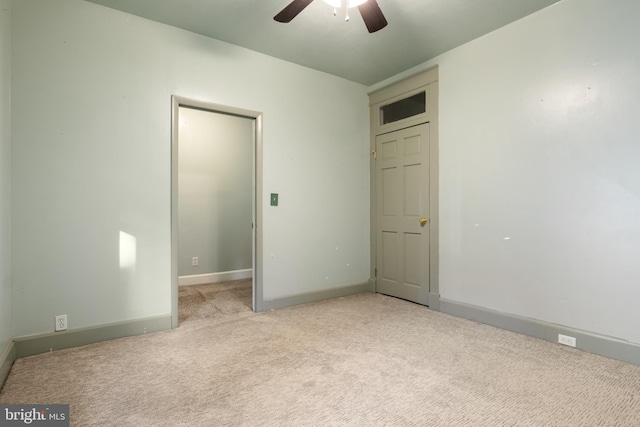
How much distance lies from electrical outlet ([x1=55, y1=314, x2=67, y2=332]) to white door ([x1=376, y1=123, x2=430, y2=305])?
3.23 meters

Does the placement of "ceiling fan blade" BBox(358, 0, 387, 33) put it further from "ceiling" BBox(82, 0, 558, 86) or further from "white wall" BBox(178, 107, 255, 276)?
"white wall" BBox(178, 107, 255, 276)

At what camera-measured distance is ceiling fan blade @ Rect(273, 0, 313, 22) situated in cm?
201

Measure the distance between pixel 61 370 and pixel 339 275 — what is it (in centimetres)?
276

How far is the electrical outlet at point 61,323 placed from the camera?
2.37 meters

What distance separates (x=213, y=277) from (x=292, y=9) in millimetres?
3954

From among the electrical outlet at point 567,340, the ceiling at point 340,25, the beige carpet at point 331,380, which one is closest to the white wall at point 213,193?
the ceiling at point 340,25

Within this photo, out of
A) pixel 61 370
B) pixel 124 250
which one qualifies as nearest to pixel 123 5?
pixel 124 250

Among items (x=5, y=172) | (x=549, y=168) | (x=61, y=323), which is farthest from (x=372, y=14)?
(x=61, y=323)

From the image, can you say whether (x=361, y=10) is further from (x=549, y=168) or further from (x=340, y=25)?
(x=549, y=168)

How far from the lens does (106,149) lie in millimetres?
2564

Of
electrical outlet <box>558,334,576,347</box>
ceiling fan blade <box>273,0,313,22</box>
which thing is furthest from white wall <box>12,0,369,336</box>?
electrical outlet <box>558,334,576,347</box>

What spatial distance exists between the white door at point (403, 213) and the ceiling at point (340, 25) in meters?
0.89

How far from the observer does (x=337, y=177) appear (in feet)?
13.1

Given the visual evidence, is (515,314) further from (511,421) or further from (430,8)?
(430,8)
